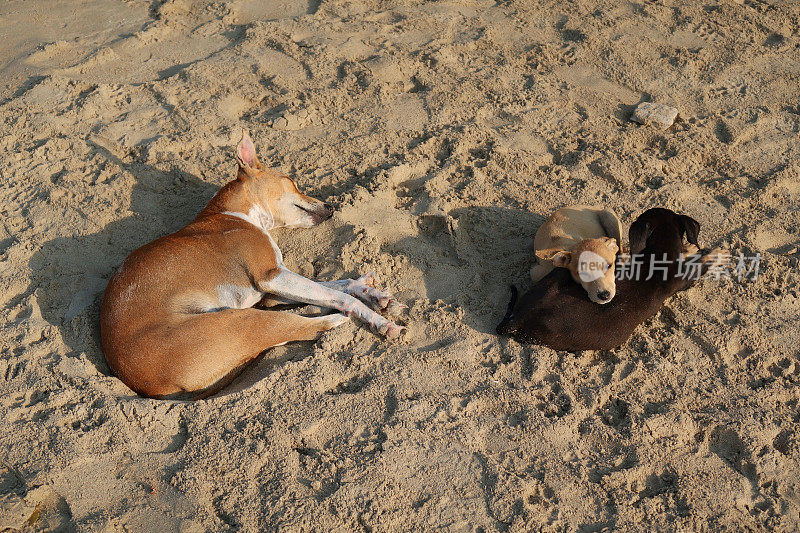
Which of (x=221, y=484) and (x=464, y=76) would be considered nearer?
(x=221, y=484)

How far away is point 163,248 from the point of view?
14.2ft

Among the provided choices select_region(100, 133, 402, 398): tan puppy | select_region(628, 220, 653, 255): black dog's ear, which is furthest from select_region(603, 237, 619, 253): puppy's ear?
select_region(100, 133, 402, 398): tan puppy

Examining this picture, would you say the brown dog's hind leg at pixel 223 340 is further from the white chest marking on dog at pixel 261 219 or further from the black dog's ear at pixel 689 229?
the black dog's ear at pixel 689 229

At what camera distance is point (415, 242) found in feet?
16.3

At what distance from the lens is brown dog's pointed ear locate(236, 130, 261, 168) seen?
4970mm

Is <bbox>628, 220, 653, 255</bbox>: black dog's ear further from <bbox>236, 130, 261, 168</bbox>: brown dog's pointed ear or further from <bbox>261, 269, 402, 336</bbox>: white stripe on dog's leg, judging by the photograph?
<bbox>236, 130, 261, 168</bbox>: brown dog's pointed ear

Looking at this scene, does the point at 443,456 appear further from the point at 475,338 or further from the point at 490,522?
the point at 475,338

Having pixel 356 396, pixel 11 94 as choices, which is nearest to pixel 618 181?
pixel 356 396

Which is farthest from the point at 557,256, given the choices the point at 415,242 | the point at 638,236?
the point at 415,242

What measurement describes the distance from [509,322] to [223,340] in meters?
1.79

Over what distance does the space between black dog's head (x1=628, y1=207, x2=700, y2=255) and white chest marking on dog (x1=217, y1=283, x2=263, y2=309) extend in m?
2.59

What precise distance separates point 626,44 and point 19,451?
6290mm

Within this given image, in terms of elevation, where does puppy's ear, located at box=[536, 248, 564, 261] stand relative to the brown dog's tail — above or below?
above

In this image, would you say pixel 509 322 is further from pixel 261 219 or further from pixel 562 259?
pixel 261 219
